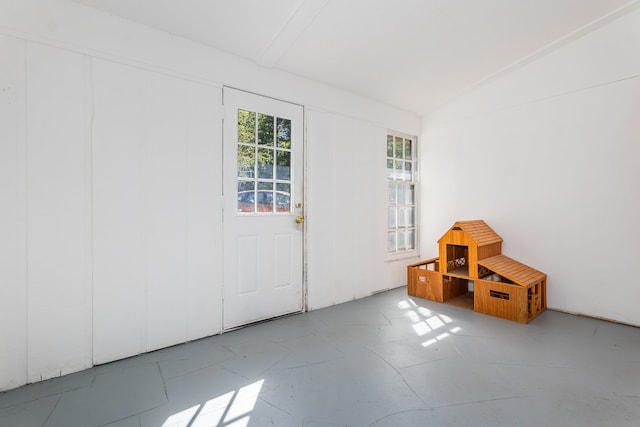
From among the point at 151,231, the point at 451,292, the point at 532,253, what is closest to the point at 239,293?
the point at 151,231

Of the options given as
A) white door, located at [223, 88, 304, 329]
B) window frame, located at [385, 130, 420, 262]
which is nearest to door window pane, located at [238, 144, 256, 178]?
white door, located at [223, 88, 304, 329]

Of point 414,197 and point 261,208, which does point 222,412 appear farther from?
point 414,197

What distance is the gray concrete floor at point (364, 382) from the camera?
5.53 ft

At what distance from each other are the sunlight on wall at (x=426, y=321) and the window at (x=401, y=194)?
3.41 ft

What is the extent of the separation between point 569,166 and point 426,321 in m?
2.43

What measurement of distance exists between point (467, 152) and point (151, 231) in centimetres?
411

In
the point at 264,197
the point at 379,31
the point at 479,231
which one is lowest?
the point at 479,231

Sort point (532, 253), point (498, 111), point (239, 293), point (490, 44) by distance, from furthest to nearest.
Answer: point (498, 111), point (532, 253), point (490, 44), point (239, 293)

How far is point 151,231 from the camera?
2.49m

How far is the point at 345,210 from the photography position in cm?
385

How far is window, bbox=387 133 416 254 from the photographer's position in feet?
14.7

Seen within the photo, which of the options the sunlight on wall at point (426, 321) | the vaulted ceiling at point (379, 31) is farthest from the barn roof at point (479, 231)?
the vaulted ceiling at point (379, 31)

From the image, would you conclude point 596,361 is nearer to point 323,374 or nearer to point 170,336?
point 323,374

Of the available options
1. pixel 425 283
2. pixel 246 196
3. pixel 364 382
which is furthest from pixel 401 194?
pixel 364 382
